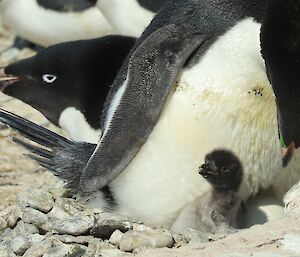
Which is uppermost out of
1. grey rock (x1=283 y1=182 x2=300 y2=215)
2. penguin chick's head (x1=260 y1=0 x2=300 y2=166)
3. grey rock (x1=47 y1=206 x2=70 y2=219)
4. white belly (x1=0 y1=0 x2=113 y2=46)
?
penguin chick's head (x1=260 y1=0 x2=300 y2=166)

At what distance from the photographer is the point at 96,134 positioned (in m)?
4.14

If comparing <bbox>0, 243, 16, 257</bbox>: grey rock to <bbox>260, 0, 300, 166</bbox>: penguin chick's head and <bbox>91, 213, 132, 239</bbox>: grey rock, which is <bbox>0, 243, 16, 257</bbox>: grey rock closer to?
<bbox>91, 213, 132, 239</bbox>: grey rock

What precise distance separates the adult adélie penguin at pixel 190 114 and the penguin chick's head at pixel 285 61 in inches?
6.8

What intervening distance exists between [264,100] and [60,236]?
2.48 ft

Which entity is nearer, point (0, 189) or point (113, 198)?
point (113, 198)

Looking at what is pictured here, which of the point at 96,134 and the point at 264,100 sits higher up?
the point at 264,100

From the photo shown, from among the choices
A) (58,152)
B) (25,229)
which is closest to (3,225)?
(25,229)

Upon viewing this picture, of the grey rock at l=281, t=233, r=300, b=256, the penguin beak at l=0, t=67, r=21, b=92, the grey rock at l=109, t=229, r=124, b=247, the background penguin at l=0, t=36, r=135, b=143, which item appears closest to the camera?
the grey rock at l=281, t=233, r=300, b=256

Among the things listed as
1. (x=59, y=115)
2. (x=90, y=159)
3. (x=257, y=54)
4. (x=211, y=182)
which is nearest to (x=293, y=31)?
(x=257, y=54)

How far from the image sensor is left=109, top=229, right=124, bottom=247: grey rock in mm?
3145

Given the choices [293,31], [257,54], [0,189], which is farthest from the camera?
[0,189]

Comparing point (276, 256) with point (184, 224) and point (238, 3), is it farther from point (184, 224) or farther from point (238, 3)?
point (238, 3)

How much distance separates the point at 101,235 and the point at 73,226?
9cm

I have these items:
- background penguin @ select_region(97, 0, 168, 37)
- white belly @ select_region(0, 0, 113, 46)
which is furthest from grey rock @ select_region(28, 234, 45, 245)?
white belly @ select_region(0, 0, 113, 46)
